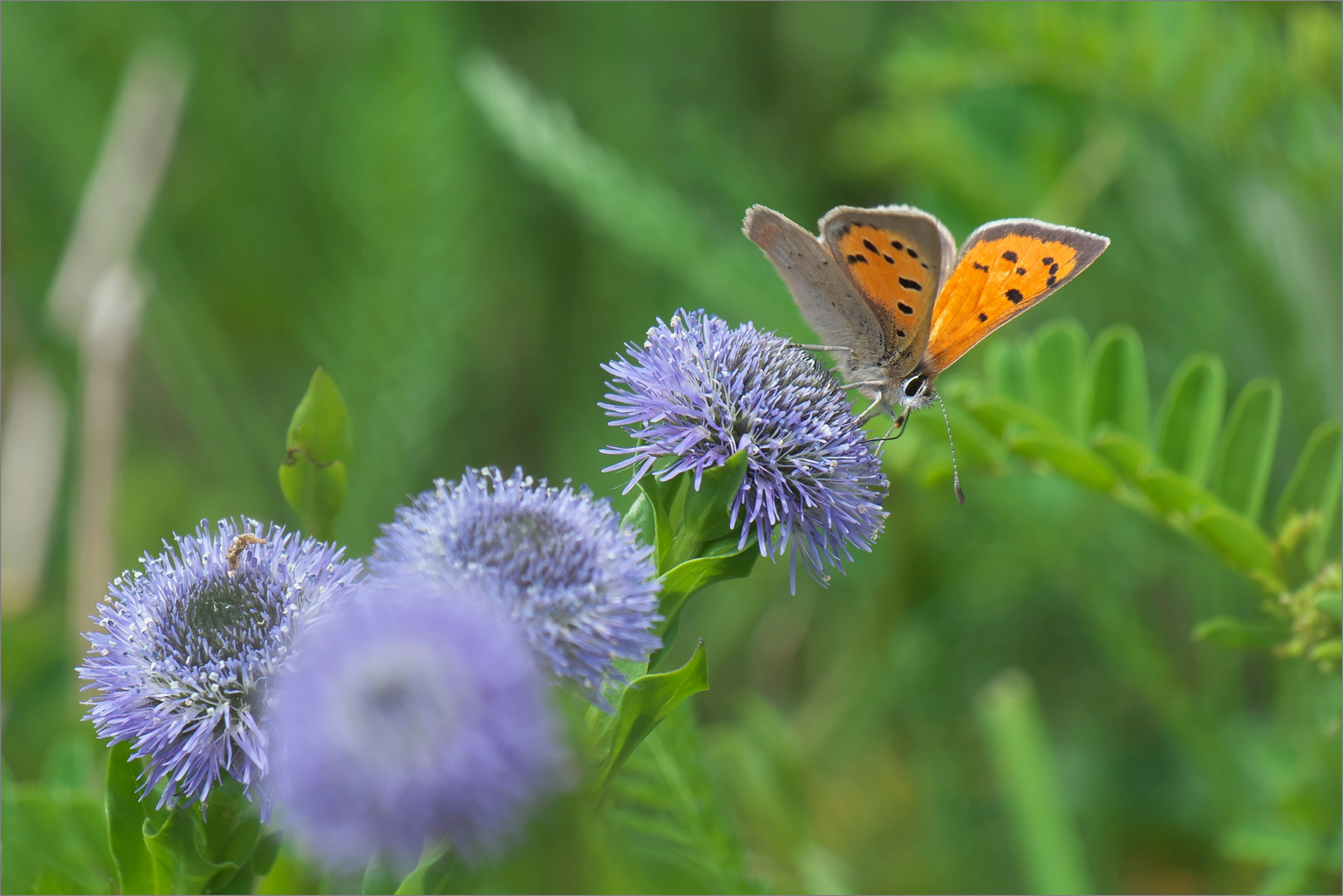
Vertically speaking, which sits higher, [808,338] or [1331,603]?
[808,338]

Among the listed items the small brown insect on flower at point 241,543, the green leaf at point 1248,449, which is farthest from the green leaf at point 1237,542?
the small brown insect on flower at point 241,543

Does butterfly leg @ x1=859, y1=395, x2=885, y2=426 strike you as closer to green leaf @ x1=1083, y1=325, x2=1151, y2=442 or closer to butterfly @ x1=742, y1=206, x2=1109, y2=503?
butterfly @ x1=742, y1=206, x2=1109, y2=503

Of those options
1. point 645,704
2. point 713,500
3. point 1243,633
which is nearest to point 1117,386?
point 1243,633

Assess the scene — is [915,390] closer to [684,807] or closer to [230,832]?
[684,807]

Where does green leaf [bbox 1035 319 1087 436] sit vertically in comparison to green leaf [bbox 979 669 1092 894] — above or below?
above

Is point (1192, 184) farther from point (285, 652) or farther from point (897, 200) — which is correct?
point (285, 652)

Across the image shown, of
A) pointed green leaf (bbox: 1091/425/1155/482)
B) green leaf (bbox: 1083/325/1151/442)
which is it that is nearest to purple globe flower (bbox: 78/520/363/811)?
pointed green leaf (bbox: 1091/425/1155/482)
